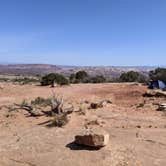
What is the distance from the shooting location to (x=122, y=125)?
12.0 m

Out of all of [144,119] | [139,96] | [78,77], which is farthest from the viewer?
[78,77]

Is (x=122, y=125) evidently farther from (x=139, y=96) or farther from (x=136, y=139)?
(x=139, y=96)

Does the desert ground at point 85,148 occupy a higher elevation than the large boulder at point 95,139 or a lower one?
lower

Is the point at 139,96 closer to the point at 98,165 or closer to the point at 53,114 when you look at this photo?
the point at 53,114

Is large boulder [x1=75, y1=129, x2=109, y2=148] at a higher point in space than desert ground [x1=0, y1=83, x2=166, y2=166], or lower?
higher

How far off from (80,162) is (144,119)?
584cm

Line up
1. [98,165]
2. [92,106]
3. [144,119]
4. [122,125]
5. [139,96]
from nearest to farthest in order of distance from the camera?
[98,165]
[122,125]
[144,119]
[92,106]
[139,96]

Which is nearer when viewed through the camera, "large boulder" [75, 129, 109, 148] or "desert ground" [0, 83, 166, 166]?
"desert ground" [0, 83, 166, 166]

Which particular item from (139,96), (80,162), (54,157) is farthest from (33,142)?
(139,96)

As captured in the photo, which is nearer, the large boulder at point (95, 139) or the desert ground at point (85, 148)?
the desert ground at point (85, 148)

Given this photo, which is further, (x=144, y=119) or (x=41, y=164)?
(x=144, y=119)

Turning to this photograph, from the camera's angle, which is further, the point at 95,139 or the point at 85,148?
the point at 85,148

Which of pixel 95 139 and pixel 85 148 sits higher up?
pixel 95 139

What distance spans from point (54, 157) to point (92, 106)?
7.93 m
